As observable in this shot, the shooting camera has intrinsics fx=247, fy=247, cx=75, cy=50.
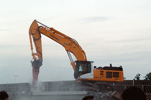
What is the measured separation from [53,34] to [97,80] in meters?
7.82

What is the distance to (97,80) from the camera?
2545 centimetres

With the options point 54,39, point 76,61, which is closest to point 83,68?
point 76,61

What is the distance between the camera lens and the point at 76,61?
25797 mm

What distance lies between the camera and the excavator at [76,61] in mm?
25453

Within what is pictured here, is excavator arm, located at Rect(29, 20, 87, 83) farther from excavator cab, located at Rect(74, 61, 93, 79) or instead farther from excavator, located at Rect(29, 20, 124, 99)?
excavator cab, located at Rect(74, 61, 93, 79)

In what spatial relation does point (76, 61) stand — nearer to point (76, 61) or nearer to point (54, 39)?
point (76, 61)

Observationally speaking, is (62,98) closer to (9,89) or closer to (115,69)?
(115,69)

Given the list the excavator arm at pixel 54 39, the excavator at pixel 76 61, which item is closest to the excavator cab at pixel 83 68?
the excavator at pixel 76 61

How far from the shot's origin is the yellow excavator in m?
25.4

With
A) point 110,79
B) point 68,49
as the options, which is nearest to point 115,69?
point 110,79

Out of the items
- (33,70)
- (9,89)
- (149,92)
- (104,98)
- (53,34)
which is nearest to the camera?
(104,98)

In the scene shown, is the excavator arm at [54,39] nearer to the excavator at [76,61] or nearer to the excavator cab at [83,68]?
the excavator at [76,61]

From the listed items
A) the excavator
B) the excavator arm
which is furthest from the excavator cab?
the excavator arm

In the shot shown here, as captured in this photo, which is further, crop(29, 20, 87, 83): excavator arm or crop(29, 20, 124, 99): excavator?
crop(29, 20, 87, 83): excavator arm
